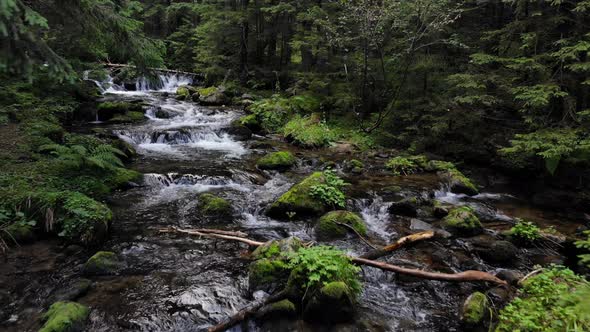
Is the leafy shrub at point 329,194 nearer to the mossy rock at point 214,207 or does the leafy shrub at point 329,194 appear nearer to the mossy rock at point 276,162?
the mossy rock at point 214,207

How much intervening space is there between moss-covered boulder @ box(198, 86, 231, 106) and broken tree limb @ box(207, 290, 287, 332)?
1827 cm

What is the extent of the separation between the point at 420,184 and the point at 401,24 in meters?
6.61

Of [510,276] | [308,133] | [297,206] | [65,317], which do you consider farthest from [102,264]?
[308,133]

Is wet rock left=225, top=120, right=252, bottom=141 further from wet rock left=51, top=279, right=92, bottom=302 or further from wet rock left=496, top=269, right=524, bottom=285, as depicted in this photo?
wet rock left=496, top=269, right=524, bottom=285

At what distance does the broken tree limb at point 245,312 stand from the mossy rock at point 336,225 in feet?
8.57

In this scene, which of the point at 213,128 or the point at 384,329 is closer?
the point at 384,329

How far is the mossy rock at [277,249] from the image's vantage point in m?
5.93

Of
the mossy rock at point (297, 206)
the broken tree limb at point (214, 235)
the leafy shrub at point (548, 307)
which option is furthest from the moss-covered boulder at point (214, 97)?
the leafy shrub at point (548, 307)

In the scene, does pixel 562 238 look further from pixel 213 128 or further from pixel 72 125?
pixel 72 125

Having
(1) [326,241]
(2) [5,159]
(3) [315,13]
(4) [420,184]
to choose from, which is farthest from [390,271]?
(3) [315,13]

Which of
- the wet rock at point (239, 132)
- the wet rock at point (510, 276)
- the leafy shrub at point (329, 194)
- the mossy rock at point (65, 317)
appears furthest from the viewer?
the wet rock at point (239, 132)

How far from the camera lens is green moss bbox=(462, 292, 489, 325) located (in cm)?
490

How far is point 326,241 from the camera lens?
7.51 meters

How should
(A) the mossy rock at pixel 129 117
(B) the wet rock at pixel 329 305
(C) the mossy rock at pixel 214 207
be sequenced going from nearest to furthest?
(B) the wet rock at pixel 329 305 → (C) the mossy rock at pixel 214 207 → (A) the mossy rock at pixel 129 117
